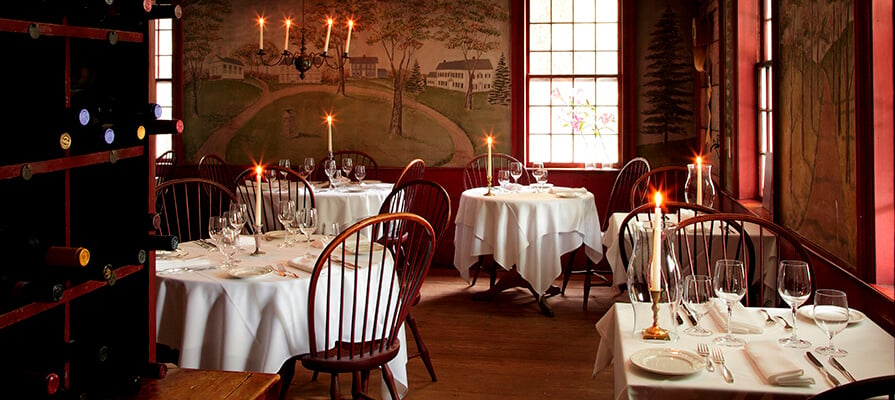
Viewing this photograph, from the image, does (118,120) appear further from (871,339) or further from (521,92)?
(521,92)

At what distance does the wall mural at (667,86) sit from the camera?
672 centimetres

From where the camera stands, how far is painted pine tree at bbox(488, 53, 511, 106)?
6.98 m

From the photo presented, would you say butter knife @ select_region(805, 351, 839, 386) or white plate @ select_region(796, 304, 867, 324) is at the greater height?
white plate @ select_region(796, 304, 867, 324)

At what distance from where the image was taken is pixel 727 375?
1.87 metres

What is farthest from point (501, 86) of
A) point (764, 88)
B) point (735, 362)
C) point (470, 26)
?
point (735, 362)

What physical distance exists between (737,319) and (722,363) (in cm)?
44

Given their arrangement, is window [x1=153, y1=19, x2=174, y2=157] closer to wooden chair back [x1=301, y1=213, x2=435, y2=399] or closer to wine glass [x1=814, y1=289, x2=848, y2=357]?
wooden chair back [x1=301, y1=213, x2=435, y2=399]

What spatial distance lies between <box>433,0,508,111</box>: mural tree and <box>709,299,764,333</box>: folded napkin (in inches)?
189

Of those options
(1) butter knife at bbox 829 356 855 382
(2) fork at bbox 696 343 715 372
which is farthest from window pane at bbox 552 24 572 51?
(1) butter knife at bbox 829 356 855 382

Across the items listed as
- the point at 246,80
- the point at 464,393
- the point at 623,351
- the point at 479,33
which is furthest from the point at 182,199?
the point at 623,351

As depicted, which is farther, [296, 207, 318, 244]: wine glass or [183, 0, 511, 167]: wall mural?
[183, 0, 511, 167]: wall mural

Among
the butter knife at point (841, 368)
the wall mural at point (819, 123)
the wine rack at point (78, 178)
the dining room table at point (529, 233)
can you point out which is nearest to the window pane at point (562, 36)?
the dining room table at point (529, 233)

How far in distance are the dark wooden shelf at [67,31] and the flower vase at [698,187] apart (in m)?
3.54

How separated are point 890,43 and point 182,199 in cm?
613
